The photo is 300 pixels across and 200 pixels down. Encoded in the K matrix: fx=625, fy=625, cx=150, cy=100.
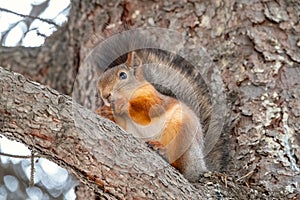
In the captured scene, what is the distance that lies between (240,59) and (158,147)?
35 cm

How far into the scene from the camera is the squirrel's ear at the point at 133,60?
171cm

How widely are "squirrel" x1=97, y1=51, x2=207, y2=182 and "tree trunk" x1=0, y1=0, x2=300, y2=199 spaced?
0.12 meters

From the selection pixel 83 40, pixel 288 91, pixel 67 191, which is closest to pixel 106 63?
pixel 83 40

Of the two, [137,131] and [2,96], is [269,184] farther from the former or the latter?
[2,96]

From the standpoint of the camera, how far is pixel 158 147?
1.58m

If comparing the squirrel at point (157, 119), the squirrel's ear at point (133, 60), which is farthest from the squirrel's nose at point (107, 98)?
the squirrel's ear at point (133, 60)

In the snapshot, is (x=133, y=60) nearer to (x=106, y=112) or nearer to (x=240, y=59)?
(x=106, y=112)

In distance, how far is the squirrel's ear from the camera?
1710 mm

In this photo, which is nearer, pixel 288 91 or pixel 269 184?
pixel 269 184

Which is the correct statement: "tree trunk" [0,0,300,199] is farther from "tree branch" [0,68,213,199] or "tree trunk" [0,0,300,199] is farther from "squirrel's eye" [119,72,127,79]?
"tree branch" [0,68,213,199]

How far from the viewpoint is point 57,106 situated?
1.21 m

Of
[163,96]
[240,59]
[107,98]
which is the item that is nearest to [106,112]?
[107,98]

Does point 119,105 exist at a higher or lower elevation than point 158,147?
higher

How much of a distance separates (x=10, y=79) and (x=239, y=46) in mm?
754
